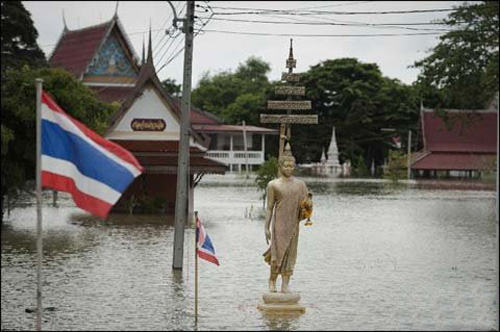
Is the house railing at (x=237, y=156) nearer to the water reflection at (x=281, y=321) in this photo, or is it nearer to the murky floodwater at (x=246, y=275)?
the murky floodwater at (x=246, y=275)

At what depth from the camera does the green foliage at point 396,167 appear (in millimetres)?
74044

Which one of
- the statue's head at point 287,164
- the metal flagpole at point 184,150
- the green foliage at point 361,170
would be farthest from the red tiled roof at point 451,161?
the statue's head at point 287,164

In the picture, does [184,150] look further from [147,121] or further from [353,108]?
[353,108]

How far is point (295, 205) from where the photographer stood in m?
14.2

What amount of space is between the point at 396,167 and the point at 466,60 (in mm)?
35689

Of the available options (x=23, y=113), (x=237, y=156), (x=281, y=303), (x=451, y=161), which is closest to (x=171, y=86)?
(x=237, y=156)

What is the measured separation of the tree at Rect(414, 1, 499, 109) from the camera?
121ft

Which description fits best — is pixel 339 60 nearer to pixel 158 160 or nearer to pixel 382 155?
pixel 382 155

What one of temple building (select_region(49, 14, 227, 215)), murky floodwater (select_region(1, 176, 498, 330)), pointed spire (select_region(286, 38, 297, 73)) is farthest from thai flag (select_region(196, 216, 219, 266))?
temple building (select_region(49, 14, 227, 215))

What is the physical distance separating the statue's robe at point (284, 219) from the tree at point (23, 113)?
10.6m

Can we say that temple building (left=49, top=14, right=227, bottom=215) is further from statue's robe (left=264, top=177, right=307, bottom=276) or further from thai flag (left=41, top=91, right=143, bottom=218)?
thai flag (left=41, top=91, right=143, bottom=218)

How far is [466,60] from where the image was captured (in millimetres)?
39312

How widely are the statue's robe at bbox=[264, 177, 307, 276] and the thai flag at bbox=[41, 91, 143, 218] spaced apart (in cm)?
494

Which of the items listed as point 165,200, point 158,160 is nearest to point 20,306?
point 158,160
